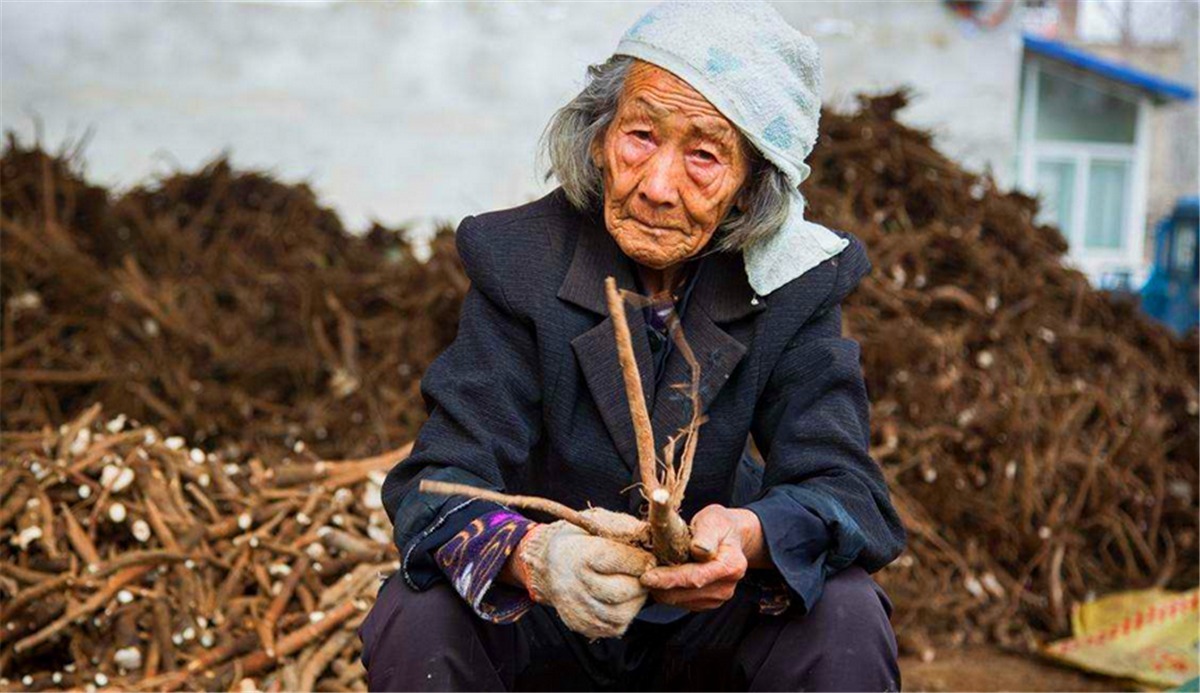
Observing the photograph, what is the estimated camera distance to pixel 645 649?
6.80 feet

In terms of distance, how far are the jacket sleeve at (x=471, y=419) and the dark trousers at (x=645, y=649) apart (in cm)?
8

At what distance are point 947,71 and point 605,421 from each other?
6.48m

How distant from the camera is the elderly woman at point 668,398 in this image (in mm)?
1799

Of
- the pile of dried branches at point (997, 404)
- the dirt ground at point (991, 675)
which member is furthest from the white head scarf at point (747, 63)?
the pile of dried branches at point (997, 404)

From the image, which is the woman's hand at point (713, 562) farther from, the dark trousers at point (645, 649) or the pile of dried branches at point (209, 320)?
the pile of dried branches at point (209, 320)

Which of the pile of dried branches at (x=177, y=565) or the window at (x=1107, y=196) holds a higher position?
the window at (x=1107, y=196)

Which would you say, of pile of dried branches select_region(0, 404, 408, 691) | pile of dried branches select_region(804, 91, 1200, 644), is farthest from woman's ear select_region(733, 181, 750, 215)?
pile of dried branches select_region(804, 91, 1200, 644)

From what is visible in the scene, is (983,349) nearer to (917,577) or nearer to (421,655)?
(917,577)

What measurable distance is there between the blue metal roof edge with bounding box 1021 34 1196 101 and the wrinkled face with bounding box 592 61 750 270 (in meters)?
9.93

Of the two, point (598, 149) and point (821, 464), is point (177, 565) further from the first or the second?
point (821, 464)

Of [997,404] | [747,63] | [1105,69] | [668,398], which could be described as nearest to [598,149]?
[747,63]

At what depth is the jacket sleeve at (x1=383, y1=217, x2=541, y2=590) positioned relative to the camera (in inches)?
72.0

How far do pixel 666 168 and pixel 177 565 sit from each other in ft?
5.23

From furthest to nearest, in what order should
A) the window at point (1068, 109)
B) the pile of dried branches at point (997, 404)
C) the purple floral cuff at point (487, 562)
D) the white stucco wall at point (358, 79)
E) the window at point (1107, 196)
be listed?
the window at point (1107, 196) → the window at point (1068, 109) → the white stucco wall at point (358, 79) → the pile of dried branches at point (997, 404) → the purple floral cuff at point (487, 562)
